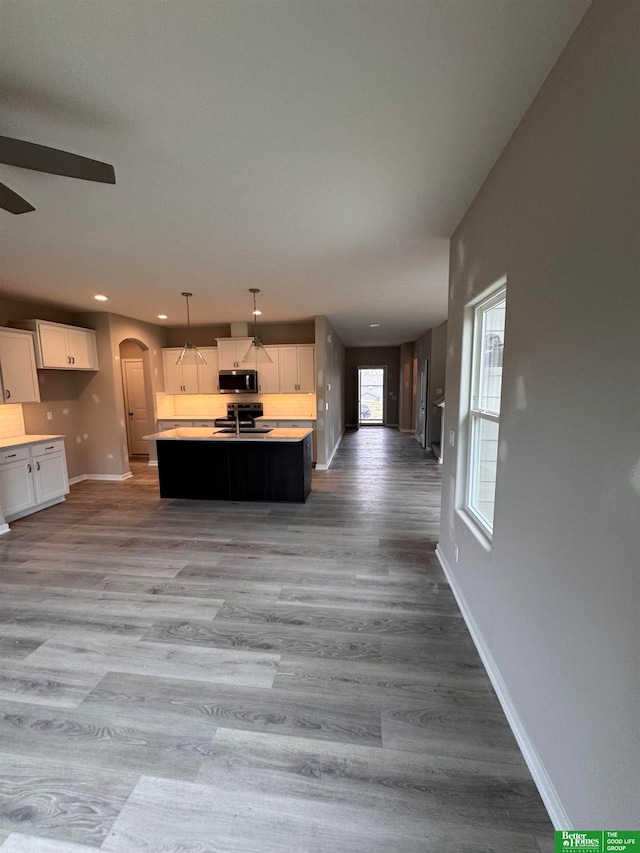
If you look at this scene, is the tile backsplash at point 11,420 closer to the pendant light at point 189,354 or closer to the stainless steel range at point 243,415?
the pendant light at point 189,354

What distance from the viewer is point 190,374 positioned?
6863 millimetres

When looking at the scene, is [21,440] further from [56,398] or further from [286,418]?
[286,418]

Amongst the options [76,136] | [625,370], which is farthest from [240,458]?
[625,370]

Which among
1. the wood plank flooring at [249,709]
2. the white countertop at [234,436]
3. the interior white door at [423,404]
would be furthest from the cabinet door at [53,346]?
the interior white door at [423,404]

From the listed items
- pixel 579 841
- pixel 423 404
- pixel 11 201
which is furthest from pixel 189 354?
pixel 423 404

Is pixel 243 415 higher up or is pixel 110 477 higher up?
pixel 243 415

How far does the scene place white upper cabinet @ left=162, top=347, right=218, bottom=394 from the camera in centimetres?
681

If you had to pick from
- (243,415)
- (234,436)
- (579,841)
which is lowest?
(579,841)

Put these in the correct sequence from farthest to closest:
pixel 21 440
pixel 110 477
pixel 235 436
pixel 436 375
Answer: pixel 436 375
pixel 110 477
pixel 235 436
pixel 21 440

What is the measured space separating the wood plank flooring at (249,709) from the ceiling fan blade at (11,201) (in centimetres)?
246

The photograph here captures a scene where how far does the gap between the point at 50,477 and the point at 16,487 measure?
19.9 inches

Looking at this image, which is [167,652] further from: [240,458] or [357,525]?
[240,458]

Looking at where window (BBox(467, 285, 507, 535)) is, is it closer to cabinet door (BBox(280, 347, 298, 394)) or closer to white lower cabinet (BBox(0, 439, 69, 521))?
cabinet door (BBox(280, 347, 298, 394))

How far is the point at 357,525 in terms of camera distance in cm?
389
